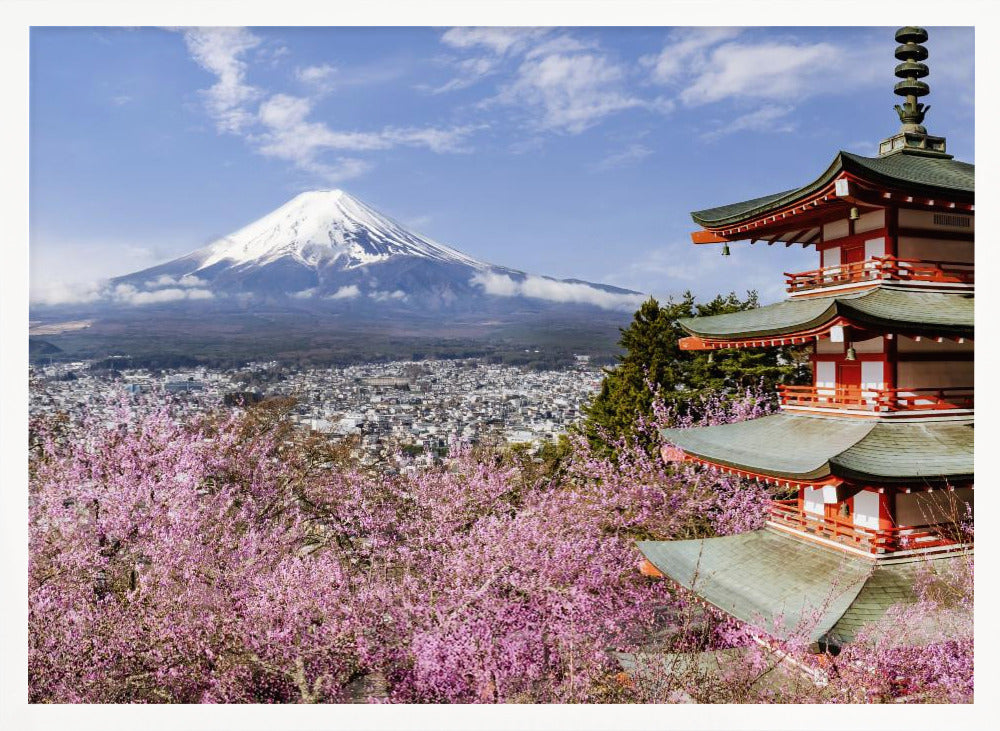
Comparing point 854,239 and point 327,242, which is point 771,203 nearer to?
point 854,239

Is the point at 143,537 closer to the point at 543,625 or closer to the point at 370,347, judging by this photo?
the point at 543,625

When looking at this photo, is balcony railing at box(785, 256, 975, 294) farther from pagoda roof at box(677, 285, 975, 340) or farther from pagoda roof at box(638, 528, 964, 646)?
pagoda roof at box(638, 528, 964, 646)

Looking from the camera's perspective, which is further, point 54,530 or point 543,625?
point 54,530

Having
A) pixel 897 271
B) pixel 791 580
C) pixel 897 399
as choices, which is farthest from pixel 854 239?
pixel 791 580

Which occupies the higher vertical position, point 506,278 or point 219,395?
point 506,278

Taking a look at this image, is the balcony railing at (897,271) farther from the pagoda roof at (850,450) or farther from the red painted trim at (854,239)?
the pagoda roof at (850,450)
